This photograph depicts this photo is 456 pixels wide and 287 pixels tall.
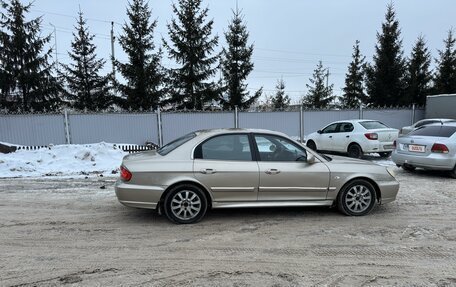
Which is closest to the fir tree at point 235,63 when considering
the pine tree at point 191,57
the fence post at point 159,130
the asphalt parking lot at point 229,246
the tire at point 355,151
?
the pine tree at point 191,57

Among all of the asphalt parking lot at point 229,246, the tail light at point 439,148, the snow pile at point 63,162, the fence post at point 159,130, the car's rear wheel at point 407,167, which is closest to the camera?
the asphalt parking lot at point 229,246

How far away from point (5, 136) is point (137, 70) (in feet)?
26.0

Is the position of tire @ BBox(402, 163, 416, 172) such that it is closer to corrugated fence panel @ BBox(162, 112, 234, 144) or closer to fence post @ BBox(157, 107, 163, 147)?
corrugated fence panel @ BBox(162, 112, 234, 144)

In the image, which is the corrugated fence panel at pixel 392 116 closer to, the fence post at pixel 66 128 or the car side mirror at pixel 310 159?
the fence post at pixel 66 128

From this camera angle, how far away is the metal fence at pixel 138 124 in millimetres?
15719

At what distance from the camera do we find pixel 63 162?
11648mm

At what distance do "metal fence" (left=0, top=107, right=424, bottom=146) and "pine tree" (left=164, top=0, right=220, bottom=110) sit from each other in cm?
498

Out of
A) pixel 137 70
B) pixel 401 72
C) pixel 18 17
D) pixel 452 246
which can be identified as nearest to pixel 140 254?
pixel 452 246

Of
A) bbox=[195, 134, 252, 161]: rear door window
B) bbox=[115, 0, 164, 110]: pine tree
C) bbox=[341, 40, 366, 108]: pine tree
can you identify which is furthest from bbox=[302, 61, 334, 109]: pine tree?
bbox=[195, 134, 252, 161]: rear door window

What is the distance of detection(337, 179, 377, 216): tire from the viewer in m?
5.98

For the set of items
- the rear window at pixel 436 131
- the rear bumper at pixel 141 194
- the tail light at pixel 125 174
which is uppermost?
the rear window at pixel 436 131

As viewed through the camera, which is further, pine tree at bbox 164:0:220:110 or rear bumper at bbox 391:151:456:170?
pine tree at bbox 164:0:220:110

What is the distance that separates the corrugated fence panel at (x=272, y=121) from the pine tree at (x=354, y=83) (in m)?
12.8

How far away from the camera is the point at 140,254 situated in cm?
446
